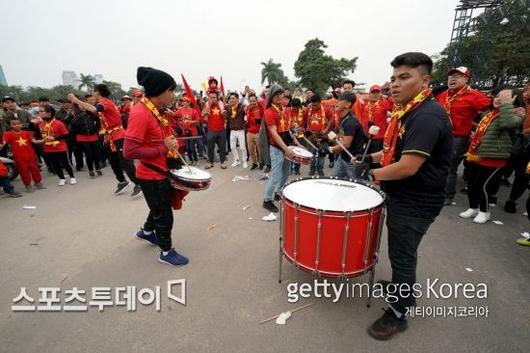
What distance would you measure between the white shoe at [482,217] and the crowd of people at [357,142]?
0.01 meters

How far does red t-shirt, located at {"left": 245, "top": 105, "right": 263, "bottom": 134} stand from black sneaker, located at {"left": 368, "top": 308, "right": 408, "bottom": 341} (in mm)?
6127

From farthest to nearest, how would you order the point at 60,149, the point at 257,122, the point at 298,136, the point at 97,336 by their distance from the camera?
1. the point at 257,122
2. the point at 60,149
3. the point at 298,136
4. the point at 97,336

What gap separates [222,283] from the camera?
302cm

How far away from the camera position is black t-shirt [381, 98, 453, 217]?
72.2 inches

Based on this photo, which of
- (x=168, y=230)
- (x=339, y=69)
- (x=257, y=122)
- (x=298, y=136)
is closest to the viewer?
(x=168, y=230)

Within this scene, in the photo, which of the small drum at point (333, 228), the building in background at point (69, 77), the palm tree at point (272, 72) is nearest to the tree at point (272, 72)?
the palm tree at point (272, 72)

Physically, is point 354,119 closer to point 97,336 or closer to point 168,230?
point 168,230

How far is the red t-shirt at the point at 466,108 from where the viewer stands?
4379 mm

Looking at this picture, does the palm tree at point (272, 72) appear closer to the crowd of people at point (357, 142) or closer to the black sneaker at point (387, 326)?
the crowd of people at point (357, 142)

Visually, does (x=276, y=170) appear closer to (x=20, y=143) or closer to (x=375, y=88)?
(x=375, y=88)

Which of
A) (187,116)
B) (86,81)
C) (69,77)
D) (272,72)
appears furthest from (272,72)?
(69,77)

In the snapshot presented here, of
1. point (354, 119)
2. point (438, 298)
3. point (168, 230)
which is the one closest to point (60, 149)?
point (168, 230)

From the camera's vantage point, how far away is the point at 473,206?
4.53 metres

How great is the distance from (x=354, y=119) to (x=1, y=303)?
4.77m
